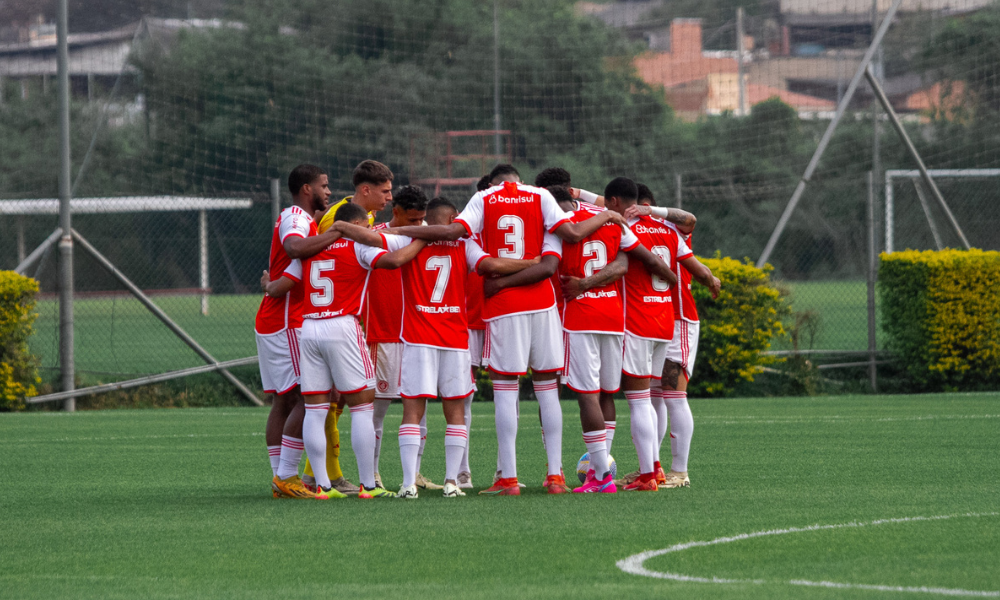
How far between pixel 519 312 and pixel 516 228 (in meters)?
0.52

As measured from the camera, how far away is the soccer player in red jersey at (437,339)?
22.5 feet

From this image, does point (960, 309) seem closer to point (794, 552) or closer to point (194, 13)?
point (794, 552)

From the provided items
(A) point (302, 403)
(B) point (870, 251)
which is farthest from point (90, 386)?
(B) point (870, 251)

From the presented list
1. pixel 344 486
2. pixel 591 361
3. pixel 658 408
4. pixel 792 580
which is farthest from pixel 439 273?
pixel 792 580

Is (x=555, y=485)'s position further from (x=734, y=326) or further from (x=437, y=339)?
(x=734, y=326)

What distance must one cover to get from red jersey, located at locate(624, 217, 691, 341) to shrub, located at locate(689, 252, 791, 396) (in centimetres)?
656

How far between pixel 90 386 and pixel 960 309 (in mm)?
10722

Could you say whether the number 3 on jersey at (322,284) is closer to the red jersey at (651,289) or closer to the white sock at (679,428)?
the red jersey at (651,289)

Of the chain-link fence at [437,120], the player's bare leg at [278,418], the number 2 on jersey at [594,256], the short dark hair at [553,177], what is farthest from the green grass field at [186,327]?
the number 2 on jersey at [594,256]

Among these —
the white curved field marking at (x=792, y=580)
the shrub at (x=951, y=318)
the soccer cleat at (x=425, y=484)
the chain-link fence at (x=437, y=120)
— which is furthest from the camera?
the chain-link fence at (x=437, y=120)

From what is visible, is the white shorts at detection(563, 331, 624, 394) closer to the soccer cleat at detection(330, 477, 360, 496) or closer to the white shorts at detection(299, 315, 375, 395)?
the white shorts at detection(299, 315, 375, 395)

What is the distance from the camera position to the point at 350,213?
6.93 m

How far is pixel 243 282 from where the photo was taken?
73.5 feet

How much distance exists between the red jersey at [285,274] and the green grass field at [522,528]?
1.09 meters
